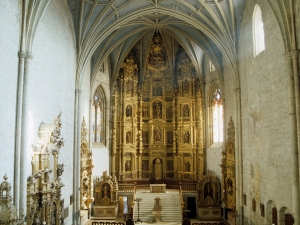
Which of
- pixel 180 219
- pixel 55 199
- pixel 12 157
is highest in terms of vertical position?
pixel 12 157

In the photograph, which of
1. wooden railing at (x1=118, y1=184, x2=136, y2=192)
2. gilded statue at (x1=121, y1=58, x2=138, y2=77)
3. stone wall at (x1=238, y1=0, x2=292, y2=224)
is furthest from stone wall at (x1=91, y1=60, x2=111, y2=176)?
stone wall at (x1=238, y1=0, x2=292, y2=224)

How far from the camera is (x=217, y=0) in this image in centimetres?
2219

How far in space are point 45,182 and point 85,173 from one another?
975 centimetres

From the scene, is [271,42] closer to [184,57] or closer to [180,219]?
[180,219]

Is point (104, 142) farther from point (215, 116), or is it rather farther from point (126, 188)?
point (215, 116)

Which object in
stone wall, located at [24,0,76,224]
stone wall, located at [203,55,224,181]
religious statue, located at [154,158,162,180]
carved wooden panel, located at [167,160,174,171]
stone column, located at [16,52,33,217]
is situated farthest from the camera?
carved wooden panel, located at [167,160,174,171]

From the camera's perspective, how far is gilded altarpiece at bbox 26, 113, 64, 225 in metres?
14.7

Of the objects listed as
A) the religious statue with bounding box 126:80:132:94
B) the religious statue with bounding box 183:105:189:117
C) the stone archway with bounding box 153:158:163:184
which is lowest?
the stone archway with bounding box 153:158:163:184

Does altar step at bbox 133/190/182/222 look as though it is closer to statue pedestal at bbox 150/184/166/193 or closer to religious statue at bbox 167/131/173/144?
statue pedestal at bbox 150/184/166/193

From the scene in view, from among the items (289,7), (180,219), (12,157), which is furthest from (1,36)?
(180,219)

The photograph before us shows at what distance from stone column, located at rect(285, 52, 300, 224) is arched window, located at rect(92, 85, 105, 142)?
19753 mm

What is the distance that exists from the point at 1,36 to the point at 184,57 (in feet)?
74.4

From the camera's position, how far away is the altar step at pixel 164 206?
85.0 ft

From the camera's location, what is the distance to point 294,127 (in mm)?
14516
